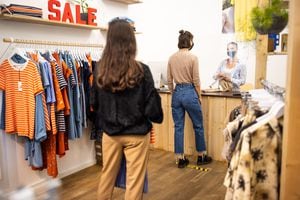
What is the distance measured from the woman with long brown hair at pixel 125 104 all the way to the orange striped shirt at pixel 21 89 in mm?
750

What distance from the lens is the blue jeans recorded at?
3.42 m

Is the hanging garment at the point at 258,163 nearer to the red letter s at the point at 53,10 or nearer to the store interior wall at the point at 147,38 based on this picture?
the store interior wall at the point at 147,38

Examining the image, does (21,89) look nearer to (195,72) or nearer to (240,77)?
(195,72)

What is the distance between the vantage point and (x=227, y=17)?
188 inches

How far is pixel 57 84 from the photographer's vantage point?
2744mm

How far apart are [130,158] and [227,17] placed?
352cm

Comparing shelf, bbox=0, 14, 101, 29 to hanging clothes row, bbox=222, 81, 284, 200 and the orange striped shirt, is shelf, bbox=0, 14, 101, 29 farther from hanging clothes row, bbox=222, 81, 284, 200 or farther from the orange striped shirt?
hanging clothes row, bbox=222, 81, 284, 200

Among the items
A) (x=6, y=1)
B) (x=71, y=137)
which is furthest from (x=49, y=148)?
(x=6, y=1)

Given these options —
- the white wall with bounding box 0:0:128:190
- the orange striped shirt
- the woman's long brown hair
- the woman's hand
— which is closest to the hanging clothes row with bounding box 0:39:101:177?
the orange striped shirt

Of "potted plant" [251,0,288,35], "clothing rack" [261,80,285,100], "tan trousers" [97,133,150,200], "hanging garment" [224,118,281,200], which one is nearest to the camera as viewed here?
"hanging garment" [224,118,281,200]

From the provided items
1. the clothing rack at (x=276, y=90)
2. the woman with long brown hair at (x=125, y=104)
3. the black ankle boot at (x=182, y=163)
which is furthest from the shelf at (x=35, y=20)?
the clothing rack at (x=276, y=90)

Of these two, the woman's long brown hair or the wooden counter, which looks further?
the wooden counter

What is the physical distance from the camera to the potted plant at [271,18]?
155 cm

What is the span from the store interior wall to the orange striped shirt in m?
0.22
